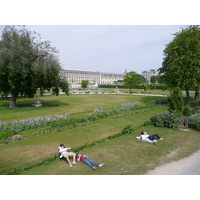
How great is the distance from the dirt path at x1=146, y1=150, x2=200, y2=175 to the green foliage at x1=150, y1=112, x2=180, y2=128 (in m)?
4.69

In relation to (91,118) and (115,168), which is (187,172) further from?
(91,118)

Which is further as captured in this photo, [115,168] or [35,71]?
[35,71]

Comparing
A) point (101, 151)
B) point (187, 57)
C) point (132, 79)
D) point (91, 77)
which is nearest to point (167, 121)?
point (101, 151)

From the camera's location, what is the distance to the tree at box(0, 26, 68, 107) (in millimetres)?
19859

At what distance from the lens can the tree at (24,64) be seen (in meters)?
19.9

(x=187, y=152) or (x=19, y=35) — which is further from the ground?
(x=19, y=35)

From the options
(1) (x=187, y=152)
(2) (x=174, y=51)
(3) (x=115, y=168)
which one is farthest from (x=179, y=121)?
(2) (x=174, y=51)

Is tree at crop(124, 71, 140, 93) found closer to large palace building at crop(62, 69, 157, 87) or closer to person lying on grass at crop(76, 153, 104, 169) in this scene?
person lying on grass at crop(76, 153, 104, 169)

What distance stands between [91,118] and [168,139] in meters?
A: 7.13

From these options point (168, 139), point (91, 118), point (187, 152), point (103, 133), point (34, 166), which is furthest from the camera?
point (91, 118)

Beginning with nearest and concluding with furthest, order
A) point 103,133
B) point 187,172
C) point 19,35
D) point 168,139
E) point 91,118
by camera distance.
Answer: point 187,172 → point 168,139 → point 103,133 → point 91,118 → point 19,35

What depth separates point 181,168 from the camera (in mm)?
6176

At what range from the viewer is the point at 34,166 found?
6.68 m

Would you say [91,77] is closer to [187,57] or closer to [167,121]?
[187,57]
